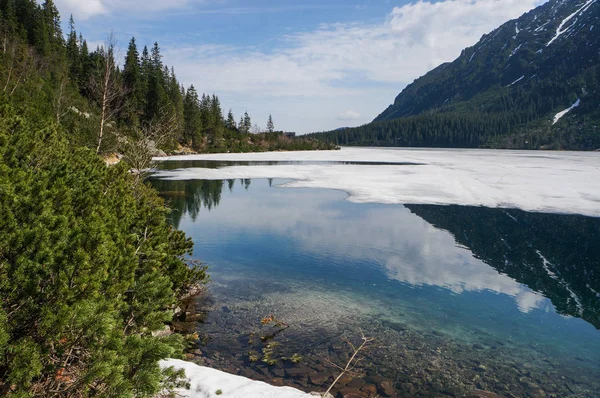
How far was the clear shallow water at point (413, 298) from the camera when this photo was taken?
27.5 feet

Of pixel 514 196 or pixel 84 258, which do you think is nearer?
pixel 84 258

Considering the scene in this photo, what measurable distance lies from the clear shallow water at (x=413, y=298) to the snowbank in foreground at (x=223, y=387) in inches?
41.8

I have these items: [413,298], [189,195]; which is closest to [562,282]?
[413,298]

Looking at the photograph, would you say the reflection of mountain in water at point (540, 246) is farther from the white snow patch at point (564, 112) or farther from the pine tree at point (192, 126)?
the white snow patch at point (564, 112)

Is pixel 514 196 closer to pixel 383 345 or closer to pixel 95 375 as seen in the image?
pixel 383 345

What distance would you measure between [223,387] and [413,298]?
7067 millimetres

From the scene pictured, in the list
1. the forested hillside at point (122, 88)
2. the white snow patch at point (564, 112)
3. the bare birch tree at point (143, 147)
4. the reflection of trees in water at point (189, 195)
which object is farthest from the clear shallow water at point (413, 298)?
the white snow patch at point (564, 112)

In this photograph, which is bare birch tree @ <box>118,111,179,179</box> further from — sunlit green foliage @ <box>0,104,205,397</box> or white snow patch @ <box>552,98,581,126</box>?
white snow patch @ <box>552,98,581,126</box>

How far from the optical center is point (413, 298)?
12.0m

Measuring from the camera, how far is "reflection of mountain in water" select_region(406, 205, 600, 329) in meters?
12.9

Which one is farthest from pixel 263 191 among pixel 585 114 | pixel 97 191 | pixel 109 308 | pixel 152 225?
pixel 585 114

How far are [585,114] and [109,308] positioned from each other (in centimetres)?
21703

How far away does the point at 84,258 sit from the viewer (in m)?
4.12

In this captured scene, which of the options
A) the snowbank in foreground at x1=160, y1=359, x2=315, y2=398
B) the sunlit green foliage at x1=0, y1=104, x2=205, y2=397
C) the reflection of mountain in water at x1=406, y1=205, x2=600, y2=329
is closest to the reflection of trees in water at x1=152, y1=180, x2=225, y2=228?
the reflection of mountain in water at x1=406, y1=205, x2=600, y2=329
